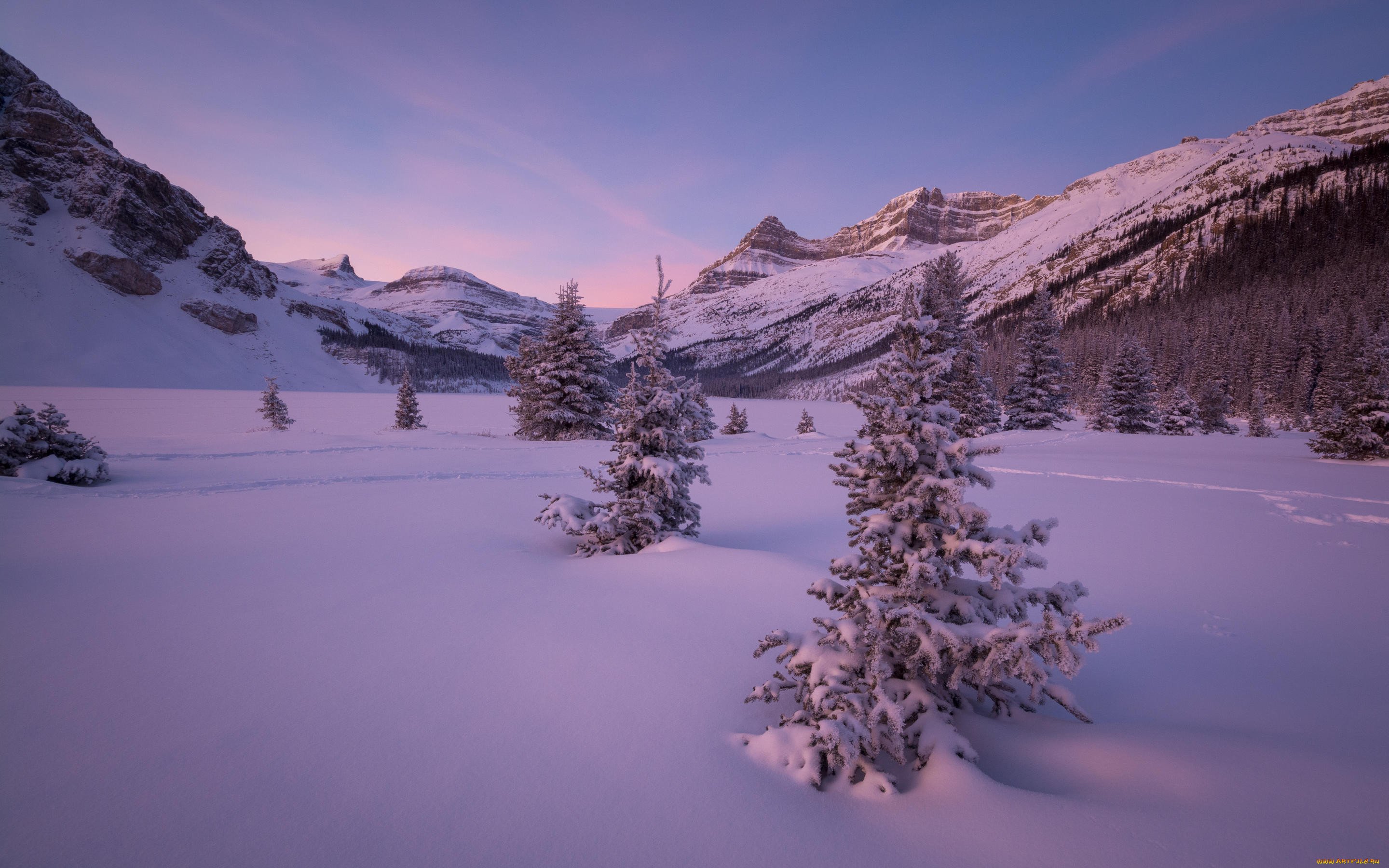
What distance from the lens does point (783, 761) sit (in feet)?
10.6

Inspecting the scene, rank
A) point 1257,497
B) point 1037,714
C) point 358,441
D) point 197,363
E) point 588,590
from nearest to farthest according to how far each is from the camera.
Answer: point 1037,714 < point 588,590 < point 1257,497 < point 358,441 < point 197,363

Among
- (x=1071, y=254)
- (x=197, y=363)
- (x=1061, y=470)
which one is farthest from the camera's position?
(x=1071, y=254)

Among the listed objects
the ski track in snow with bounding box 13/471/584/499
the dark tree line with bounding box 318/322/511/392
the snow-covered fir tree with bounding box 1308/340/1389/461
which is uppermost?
the dark tree line with bounding box 318/322/511/392

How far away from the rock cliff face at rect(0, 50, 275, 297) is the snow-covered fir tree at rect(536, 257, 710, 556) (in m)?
138

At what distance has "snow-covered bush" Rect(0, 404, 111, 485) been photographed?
11.2 metres

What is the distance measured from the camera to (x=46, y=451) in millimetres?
11719

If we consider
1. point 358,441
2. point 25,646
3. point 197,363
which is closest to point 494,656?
point 25,646

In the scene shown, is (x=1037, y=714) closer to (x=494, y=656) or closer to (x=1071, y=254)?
(x=494, y=656)

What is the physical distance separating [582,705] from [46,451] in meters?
16.7

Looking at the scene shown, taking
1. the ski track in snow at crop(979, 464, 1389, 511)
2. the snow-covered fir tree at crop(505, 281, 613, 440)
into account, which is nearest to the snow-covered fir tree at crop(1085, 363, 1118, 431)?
the ski track in snow at crop(979, 464, 1389, 511)

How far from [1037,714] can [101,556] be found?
36.3ft

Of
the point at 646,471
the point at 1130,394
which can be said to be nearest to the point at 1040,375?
the point at 1130,394

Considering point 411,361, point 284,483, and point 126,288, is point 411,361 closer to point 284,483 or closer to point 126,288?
point 126,288

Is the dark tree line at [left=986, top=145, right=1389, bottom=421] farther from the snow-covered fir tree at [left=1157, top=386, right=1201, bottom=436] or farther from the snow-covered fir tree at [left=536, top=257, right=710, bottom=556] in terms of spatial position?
the snow-covered fir tree at [left=536, top=257, right=710, bottom=556]
